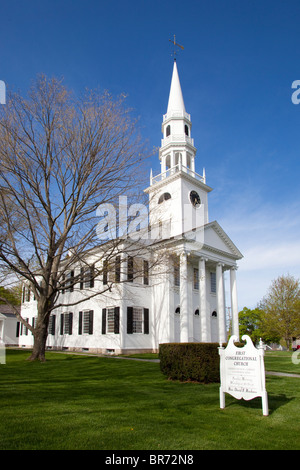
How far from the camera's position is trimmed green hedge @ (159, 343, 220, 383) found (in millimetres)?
10523

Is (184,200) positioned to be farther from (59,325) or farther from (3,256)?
(3,256)

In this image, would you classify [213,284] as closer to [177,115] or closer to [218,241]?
[218,241]

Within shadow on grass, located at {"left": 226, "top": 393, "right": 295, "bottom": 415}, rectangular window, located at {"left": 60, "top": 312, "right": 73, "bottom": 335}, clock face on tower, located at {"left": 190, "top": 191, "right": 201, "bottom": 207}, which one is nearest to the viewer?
shadow on grass, located at {"left": 226, "top": 393, "right": 295, "bottom": 415}

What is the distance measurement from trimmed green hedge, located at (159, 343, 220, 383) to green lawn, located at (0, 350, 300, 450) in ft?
1.53

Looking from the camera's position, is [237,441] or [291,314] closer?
[237,441]

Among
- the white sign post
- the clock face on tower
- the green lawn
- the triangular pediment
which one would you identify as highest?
the clock face on tower

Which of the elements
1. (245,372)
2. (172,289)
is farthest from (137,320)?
(245,372)

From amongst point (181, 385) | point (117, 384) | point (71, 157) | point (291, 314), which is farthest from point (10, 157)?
point (291, 314)

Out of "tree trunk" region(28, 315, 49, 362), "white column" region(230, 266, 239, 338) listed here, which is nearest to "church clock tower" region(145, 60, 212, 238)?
"white column" region(230, 266, 239, 338)

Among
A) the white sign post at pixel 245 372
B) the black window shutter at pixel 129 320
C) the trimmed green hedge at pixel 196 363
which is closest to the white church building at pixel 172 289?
the black window shutter at pixel 129 320

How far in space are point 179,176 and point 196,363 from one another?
20820mm

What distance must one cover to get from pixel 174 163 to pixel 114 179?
56.6 ft

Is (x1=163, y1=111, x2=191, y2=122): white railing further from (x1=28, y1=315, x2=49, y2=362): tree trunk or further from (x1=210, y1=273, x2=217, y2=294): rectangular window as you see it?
(x1=28, y1=315, x2=49, y2=362): tree trunk

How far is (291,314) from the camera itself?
35.3 metres
